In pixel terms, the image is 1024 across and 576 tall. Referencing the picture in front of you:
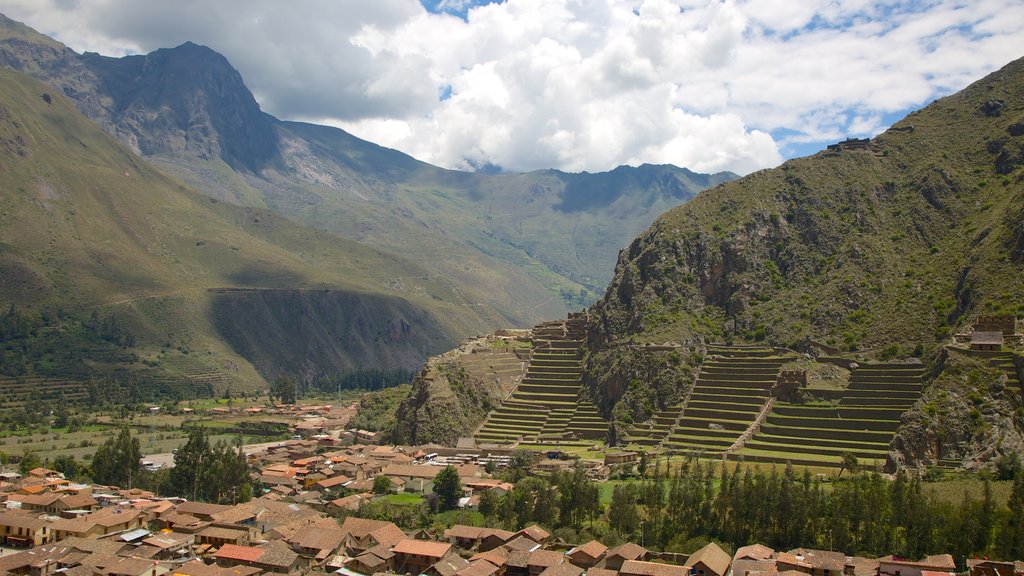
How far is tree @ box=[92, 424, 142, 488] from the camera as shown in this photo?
3435 inches

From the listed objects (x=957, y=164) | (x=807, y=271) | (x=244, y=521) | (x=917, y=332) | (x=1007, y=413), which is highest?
(x=957, y=164)

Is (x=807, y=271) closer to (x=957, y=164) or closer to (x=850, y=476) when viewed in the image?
(x=957, y=164)

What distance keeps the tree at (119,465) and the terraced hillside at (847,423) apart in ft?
169

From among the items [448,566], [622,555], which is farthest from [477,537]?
[622,555]

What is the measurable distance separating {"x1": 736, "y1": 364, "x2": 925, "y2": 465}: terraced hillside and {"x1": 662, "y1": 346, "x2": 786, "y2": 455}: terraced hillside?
234 cm

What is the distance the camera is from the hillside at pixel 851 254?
95.2 m

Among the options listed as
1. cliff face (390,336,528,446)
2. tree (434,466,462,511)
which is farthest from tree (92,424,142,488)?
cliff face (390,336,528,446)

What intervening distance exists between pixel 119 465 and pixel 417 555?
3652cm

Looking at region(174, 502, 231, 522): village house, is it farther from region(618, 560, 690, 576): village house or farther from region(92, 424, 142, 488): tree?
region(618, 560, 690, 576): village house

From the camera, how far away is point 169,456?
10788cm

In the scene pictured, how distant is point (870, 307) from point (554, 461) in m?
37.0

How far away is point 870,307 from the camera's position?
10206 centimetres

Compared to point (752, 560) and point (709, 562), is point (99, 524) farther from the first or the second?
point (752, 560)

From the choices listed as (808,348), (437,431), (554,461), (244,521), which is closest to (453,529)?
(244,521)
